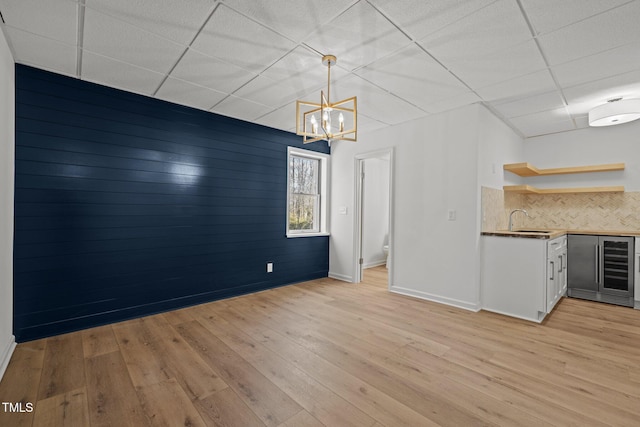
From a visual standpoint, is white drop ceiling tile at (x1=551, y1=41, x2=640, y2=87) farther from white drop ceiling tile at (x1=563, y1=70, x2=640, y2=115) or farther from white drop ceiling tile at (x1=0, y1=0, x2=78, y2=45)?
white drop ceiling tile at (x1=0, y1=0, x2=78, y2=45)

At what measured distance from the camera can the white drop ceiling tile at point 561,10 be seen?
187cm

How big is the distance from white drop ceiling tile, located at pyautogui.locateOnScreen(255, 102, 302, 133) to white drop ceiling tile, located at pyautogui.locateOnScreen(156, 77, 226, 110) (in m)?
0.73

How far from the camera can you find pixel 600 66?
2.65 m

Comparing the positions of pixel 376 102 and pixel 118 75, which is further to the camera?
pixel 376 102

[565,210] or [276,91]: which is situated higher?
[276,91]

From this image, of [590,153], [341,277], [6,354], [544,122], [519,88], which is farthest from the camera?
[341,277]

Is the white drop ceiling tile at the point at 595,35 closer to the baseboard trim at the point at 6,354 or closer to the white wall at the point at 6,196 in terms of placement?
the white wall at the point at 6,196

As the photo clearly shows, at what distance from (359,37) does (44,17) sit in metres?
2.25

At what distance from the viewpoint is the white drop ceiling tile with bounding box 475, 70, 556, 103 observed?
114 inches

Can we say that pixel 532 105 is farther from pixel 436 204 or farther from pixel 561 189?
pixel 561 189

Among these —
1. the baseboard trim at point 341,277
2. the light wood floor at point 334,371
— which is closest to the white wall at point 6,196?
the light wood floor at point 334,371

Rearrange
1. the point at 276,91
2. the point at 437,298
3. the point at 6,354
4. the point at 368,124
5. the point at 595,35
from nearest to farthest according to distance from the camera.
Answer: the point at 595,35 → the point at 6,354 → the point at 276,91 → the point at 437,298 → the point at 368,124

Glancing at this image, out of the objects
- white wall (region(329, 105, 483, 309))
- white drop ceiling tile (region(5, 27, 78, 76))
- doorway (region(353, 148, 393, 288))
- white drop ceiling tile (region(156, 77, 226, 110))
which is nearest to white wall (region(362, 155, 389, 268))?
doorway (region(353, 148, 393, 288))

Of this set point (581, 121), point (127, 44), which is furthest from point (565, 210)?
point (127, 44)
